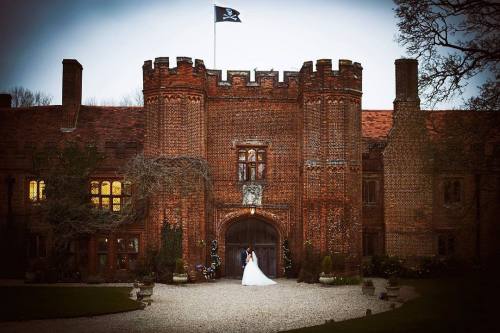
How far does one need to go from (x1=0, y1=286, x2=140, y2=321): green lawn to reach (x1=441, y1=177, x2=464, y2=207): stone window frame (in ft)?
47.5

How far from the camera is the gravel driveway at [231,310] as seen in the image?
1346 cm

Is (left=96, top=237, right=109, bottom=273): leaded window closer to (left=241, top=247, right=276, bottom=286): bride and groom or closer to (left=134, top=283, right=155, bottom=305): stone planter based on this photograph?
(left=241, top=247, right=276, bottom=286): bride and groom

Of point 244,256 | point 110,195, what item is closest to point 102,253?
point 110,195

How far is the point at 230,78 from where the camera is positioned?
83.0 feet

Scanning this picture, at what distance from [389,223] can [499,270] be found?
485cm

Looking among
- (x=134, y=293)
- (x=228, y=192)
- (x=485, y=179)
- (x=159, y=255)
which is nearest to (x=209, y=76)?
(x=228, y=192)

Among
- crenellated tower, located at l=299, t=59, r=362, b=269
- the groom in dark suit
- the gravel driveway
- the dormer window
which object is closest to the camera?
the gravel driveway

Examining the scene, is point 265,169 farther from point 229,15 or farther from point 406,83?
point 406,83

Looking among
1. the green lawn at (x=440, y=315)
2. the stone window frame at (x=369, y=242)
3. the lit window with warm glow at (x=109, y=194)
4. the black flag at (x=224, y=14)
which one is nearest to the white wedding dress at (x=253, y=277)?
the green lawn at (x=440, y=315)

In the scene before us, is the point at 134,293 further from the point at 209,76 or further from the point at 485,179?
the point at 485,179

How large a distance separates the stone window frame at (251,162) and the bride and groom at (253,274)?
3.03 meters

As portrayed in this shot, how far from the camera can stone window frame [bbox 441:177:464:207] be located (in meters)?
27.3

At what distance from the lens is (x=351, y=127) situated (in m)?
24.1

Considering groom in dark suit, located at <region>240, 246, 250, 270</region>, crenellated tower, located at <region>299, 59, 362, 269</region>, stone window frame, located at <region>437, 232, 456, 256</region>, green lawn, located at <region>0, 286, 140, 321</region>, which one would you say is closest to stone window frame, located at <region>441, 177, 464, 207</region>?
stone window frame, located at <region>437, 232, 456, 256</region>
